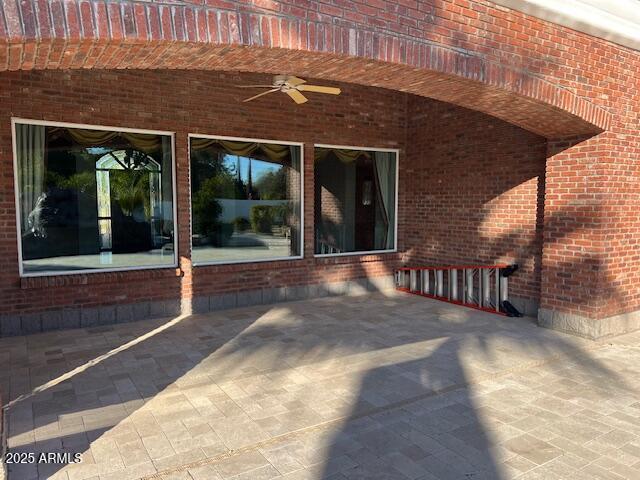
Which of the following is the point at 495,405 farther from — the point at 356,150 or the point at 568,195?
the point at 356,150

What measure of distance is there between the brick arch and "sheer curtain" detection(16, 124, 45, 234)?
307 cm

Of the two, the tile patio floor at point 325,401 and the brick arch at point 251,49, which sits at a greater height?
the brick arch at point 251,49

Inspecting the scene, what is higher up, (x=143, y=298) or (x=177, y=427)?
(x=143, y=298)

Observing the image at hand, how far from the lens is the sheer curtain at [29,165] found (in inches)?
223

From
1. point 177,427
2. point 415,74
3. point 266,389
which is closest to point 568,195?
point 415,74

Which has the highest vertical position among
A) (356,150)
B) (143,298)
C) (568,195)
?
(356,150)

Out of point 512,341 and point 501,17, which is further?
point 512,341

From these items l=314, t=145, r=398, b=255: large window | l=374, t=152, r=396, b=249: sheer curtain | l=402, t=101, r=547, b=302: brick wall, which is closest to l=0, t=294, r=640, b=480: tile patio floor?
l=402, t=101, r=547, b=302: brick wall

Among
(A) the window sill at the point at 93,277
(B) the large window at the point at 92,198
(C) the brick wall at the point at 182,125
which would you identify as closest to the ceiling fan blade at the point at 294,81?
(C) the brick wall at the point at 182,125

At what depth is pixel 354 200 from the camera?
8648 millimetres

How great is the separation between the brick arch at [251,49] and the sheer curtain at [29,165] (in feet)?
10.1

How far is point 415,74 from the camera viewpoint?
13.7 ft

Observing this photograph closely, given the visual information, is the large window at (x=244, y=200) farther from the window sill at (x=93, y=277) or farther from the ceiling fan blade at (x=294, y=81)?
the ceiling fan blade at (x=294, y=81)

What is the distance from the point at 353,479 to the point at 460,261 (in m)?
5.48
